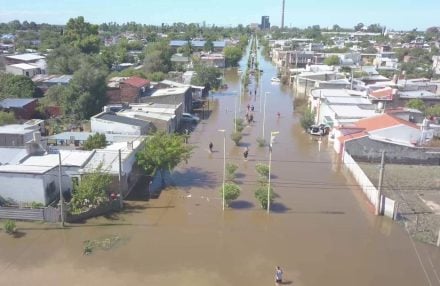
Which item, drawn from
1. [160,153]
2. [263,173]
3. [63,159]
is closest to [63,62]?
[63,159]

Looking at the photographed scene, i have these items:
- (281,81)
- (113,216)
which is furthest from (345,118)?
(281,81)

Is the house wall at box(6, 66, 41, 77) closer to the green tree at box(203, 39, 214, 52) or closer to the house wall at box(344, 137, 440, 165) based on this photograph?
the house wall at box(344, 137, 440, 165)

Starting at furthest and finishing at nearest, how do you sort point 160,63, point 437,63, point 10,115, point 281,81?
point 437,63 → point 281,81 → point 160,63 → point 10,115

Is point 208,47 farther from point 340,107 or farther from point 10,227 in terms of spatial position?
point 10,227

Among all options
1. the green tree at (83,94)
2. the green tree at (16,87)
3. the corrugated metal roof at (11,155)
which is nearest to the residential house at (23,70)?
the green tree at (16,87)

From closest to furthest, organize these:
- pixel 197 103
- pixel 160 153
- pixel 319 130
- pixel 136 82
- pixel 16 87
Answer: pixel 160 153, pixel 319 130, pixel 16 87, pixel 136 82, pixel 197 103

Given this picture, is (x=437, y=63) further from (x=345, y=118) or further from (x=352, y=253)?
(x=352, y=253)

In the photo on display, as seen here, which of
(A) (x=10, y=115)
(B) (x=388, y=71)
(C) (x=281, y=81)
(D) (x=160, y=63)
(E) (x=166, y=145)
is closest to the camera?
(E) (x=166, y=145)
